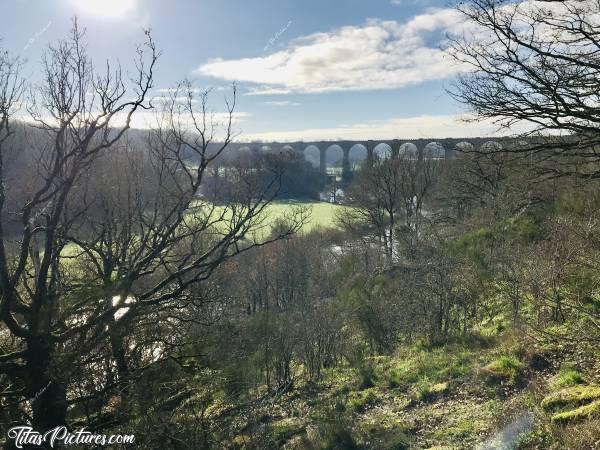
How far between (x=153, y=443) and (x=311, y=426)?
3702 millimetres

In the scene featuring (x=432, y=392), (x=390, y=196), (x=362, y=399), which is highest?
(x=390, y=196)

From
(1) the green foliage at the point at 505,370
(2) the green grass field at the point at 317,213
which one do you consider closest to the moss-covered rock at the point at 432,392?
(1) the green foliage at the point at 505,370

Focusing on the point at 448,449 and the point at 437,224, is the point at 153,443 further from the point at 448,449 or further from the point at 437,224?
the point at 437,224

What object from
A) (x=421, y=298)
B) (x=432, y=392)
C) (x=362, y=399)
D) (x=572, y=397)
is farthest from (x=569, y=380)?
(x=421, y=298)

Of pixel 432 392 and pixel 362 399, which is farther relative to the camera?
pixel 362 399

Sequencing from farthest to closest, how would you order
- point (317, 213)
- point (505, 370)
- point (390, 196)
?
point (317, 213) < point (390, 196) < point (505, 370)

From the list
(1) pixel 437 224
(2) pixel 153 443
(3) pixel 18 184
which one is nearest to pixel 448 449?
(2) pixel 153 443

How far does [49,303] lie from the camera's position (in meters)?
6.77

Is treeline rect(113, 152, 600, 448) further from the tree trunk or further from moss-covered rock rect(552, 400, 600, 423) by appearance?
the tree trunk

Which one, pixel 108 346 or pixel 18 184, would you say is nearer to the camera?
pixel 108 346

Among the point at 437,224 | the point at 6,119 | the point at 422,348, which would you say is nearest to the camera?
the point at 6,119

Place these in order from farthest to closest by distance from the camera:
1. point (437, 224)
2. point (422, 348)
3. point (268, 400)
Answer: point (437, 224)
point (422, 348)
point (268, 400)

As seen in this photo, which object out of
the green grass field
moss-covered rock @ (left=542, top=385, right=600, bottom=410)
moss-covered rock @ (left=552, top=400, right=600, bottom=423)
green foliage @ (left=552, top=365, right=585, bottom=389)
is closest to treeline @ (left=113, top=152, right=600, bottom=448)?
green foliage @ (left=552, top=365, right=585, bottom=389)

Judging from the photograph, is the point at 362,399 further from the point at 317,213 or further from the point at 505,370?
the point at 317,213
